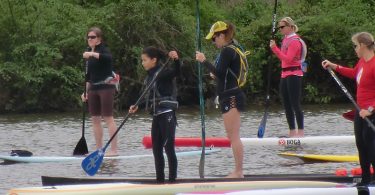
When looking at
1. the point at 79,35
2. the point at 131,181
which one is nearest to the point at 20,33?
the point at 79,35

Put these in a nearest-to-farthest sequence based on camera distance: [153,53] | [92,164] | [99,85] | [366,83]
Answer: [366,83] < [153,53] < [92,164] < [99,85]

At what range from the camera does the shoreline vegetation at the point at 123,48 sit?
19672 mm

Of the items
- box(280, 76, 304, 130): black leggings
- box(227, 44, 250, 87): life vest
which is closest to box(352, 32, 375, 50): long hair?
box(227, 44, 250, 87): life vest

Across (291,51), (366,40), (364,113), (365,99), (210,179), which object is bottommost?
(210,179)

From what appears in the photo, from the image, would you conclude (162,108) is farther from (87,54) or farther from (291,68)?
(291,68)

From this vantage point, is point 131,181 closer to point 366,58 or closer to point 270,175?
point 270,175

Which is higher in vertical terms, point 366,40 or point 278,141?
point 366,40

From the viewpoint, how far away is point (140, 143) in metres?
14.1

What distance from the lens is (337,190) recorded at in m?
8.55

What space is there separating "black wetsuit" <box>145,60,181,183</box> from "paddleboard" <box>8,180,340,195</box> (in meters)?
0.55

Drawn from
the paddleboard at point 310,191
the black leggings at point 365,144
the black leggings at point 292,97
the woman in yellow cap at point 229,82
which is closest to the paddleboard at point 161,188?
the paddleboard at point 310,191

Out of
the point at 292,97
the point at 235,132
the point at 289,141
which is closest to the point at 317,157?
the point at 289,141

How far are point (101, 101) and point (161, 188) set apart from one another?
11.4 feet

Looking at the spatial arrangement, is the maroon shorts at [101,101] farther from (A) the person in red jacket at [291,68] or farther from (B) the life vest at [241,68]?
(B) the life vest at [241,68]
